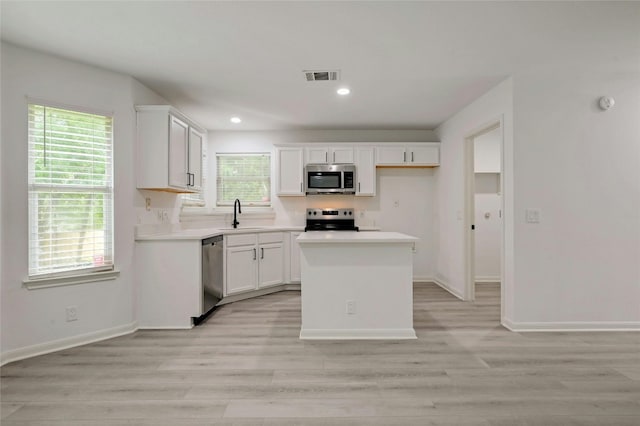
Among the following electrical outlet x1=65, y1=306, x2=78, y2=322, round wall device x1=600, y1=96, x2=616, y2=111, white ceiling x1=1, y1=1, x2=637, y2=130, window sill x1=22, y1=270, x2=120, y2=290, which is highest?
white ceiling x1=1, y1=1, x2=637, y2=130

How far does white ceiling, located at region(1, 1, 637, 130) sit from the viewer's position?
2.18 m

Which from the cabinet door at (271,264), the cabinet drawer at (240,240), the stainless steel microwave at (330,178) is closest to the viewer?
the cabinet drawer at (240,240)

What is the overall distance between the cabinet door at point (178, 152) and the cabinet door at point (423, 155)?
10.6ft

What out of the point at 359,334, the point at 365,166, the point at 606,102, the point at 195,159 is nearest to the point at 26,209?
the point at 195,159

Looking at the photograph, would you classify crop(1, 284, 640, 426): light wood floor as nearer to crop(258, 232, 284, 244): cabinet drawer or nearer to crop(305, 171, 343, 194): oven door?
crop(258, 232, 284, 244): cabinet drawer

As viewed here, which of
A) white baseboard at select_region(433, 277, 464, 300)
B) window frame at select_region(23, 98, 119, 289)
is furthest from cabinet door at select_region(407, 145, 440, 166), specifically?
window frame at select_region(23, 98, 119, 289)

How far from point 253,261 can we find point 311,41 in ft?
9.38

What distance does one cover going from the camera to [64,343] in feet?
9.18

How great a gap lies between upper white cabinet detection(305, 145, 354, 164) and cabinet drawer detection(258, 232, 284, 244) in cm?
121

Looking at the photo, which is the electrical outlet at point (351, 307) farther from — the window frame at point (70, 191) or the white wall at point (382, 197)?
the white wall at point (382, 197)

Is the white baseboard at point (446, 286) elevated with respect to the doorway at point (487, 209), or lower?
lower

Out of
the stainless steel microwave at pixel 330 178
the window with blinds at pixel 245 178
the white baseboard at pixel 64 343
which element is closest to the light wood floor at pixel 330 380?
the white baseboard at pixel 64 343

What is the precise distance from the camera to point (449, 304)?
13.3 feet

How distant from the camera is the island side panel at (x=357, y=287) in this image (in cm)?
298
